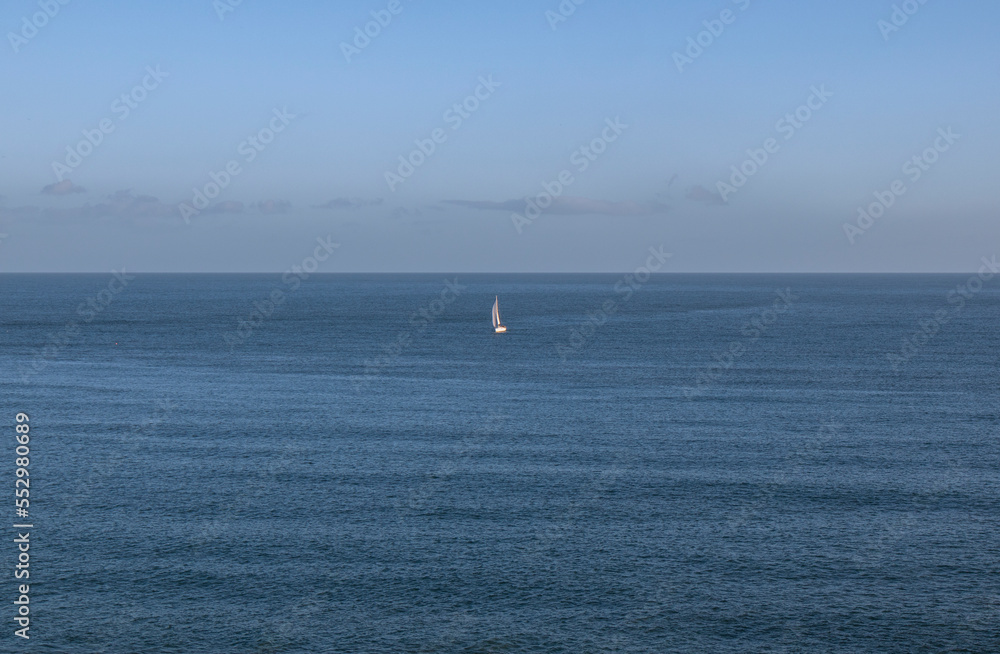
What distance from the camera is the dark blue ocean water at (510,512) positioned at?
159 feet

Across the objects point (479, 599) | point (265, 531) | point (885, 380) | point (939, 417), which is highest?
point (885, 380)

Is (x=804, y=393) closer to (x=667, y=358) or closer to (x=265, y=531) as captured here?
(x=667, y=358)

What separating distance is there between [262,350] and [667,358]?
67087 mm

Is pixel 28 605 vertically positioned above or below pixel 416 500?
below

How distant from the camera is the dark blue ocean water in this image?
159 ft

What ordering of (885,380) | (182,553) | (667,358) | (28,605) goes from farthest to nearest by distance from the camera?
(667,358) < (885,380) < (182,553) < (28,605)

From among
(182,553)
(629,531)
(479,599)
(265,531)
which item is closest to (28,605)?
(182,553)

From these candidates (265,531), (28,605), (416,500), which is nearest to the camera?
(28,605)

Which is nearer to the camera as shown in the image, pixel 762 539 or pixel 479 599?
pixel 479 599

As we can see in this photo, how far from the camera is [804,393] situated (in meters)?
109

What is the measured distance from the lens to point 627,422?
92562mm

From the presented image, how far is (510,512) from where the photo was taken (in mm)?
64438

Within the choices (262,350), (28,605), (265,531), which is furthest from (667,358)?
(28,605)

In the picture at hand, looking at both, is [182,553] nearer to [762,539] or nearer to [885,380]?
[762,539]
